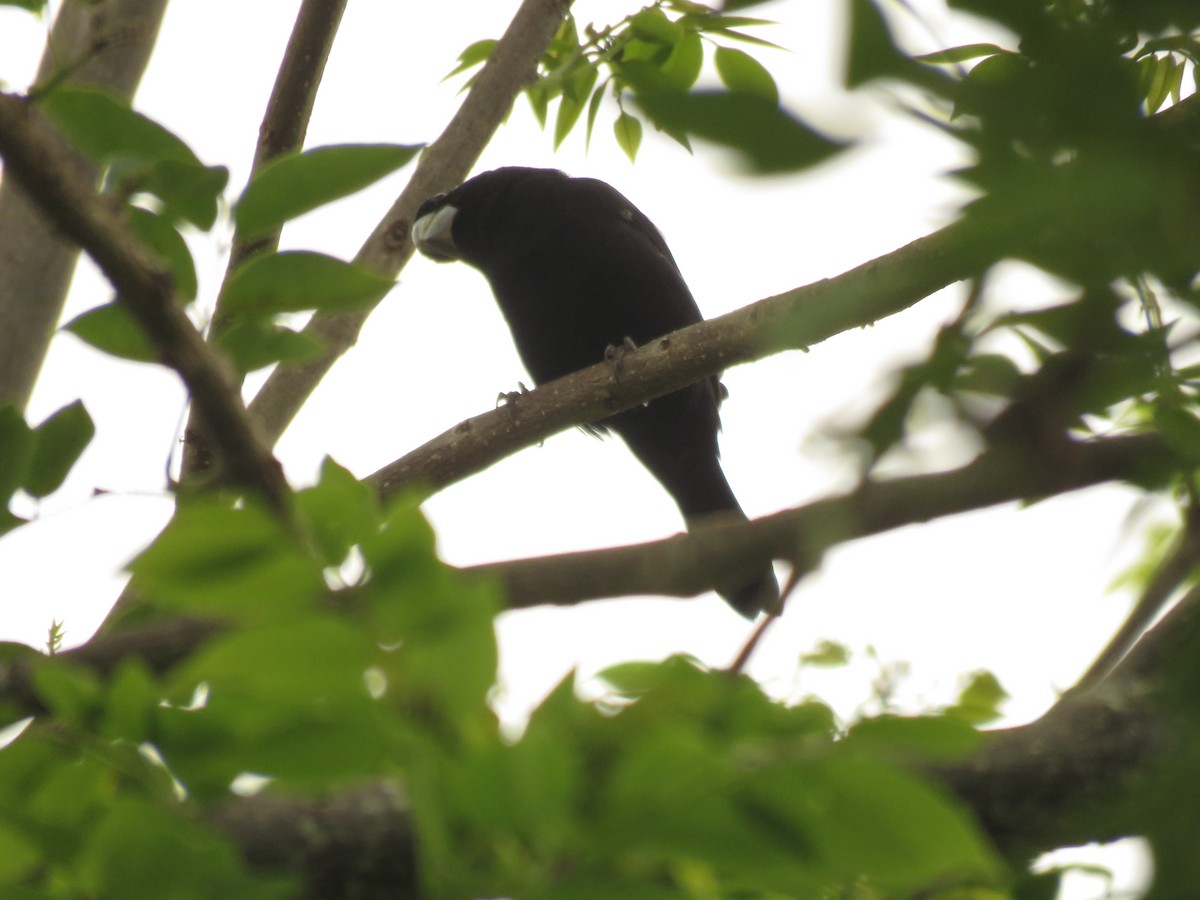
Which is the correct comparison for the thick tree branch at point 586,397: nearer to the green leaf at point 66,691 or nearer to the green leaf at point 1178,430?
the green leaf at point 1178,430

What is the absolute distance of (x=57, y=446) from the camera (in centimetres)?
135

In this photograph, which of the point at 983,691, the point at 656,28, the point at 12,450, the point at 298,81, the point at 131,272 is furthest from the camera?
the point at 298,81

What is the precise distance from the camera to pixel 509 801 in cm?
62

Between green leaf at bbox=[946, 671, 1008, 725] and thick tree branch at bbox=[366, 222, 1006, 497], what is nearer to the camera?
green leaf at bbox=[946, 671, 1008, 725]

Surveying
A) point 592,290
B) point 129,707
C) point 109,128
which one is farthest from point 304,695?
point 592,290

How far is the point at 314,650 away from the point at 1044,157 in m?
0.41

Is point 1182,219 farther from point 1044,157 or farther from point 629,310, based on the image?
point 629,310

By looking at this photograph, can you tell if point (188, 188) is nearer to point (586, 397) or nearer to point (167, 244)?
point (167, 244)

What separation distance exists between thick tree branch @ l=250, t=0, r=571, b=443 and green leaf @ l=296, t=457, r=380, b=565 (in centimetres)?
229

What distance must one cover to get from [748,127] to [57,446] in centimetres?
112

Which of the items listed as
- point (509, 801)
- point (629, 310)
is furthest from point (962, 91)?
point (629, 310)

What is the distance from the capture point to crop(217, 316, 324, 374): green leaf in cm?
109

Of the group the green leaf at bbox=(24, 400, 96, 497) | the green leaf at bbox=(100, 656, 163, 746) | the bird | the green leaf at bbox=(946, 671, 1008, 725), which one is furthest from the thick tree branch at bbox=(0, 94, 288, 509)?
the bird

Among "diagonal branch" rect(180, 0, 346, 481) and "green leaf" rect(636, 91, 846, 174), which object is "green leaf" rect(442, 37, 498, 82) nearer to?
"diagonal branch" rect(180, 0, 346, 481)
